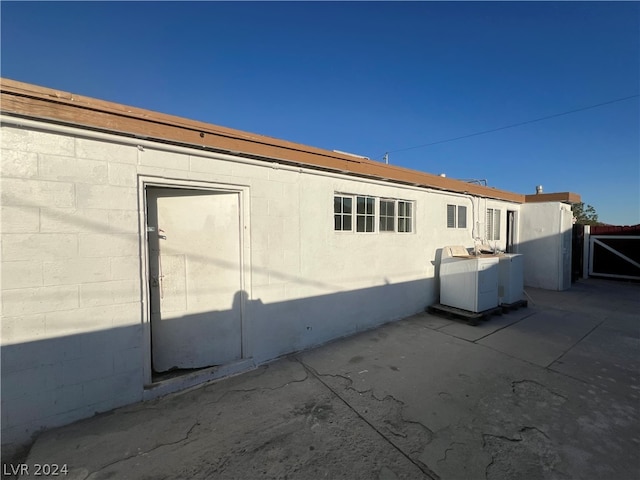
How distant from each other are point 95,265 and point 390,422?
3296 mm

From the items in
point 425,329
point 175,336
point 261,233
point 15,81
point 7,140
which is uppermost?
point 15,81

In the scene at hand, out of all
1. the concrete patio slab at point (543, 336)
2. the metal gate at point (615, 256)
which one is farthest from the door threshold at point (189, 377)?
the metal gate at point (615, 256)

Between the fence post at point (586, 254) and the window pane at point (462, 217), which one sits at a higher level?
the window pane at point (462, 217)

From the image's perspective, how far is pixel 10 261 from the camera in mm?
2312

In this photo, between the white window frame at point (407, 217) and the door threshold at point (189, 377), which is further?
the white window frame at point (407, 217)

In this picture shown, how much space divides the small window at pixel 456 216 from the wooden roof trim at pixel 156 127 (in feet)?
9.67

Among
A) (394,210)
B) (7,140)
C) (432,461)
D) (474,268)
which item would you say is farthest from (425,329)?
(7,140)

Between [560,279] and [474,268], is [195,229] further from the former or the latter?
[560,279]

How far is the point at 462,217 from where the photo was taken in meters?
7.08

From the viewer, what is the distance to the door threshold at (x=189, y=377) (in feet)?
9.88

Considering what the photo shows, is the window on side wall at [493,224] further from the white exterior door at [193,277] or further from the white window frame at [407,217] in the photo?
the white exterior door at [193,277]

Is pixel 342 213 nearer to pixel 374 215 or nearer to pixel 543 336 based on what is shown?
pixel 374 215

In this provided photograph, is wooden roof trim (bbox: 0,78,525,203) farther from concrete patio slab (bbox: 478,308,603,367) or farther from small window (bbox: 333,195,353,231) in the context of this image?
concrete patio slab (bbox: 478,308,603,367)

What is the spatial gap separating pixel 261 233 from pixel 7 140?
2.49 metres
